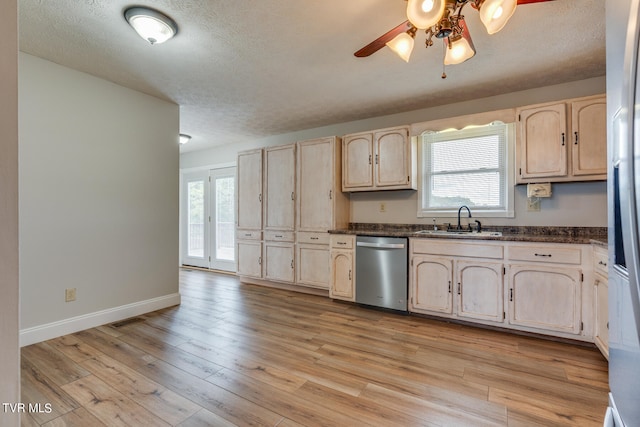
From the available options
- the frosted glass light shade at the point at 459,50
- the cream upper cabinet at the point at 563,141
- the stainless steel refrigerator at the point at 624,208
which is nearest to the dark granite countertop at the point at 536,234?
the cream upper cabinet at the point at 563,141

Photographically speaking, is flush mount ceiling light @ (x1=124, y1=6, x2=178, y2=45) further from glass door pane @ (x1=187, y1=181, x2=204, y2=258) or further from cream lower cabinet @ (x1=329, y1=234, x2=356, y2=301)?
glass door pane @ (x1=187, y1=181, x2=204, y2=258)

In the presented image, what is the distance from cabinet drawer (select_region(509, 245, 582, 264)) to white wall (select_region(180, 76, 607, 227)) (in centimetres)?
65

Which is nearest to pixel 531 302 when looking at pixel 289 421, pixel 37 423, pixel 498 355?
pixel 498 355

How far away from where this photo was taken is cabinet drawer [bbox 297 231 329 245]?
406 cm

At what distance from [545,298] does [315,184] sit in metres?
2.77

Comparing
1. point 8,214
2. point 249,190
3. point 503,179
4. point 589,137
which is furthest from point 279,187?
point 8,214

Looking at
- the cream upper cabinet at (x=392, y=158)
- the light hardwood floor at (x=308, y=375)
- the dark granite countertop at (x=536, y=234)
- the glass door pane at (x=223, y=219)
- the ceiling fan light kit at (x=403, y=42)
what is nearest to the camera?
the light hardwood floor at (x=308, y=375)

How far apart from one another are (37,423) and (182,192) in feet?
17.4

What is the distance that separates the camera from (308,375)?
2043 millimetres

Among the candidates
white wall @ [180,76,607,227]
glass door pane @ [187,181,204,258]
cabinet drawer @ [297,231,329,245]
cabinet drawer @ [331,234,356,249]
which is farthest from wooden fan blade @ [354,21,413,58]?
glass door pane @ [187,181,204,258]

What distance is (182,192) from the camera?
21.1 feet

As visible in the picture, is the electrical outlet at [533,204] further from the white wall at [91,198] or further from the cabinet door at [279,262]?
the white wall at [91,198]

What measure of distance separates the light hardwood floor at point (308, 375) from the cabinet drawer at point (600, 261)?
2.22 feet

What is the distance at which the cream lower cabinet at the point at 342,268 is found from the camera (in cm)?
369
